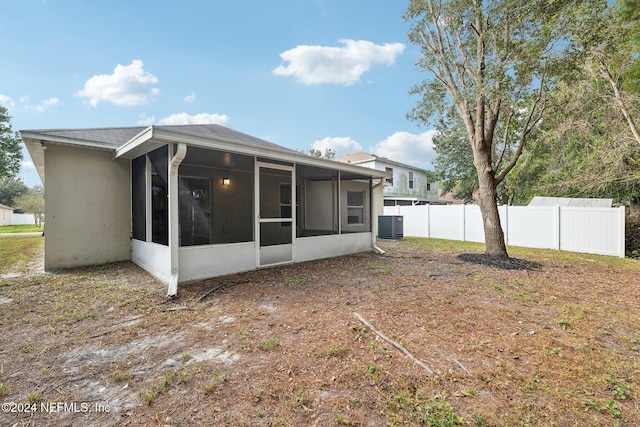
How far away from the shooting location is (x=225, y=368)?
249cm

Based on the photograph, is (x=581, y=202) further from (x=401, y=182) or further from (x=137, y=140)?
(x=137, y=140)

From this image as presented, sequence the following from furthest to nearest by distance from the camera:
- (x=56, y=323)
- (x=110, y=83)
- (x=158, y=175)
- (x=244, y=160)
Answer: (x=110, y=83) → (x=244, y=160) → (x=158, y=175) → (x=56, y=323)

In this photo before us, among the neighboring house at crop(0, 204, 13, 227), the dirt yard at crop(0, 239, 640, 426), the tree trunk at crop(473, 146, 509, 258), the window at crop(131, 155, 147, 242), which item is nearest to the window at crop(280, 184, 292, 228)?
the dirt yard at crop(0, 239, 640, 426)

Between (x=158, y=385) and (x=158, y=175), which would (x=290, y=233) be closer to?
(x=158, y=175)

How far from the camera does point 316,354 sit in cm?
273

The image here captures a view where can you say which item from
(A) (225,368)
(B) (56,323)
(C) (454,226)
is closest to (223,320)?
(A) (225,368)

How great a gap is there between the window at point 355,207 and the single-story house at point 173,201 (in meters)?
1.37

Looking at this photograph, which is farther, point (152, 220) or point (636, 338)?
point (152, 220)

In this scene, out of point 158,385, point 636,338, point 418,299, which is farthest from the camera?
point 418,299

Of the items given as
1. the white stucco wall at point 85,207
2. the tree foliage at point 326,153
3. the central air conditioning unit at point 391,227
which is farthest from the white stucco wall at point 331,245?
the tree foliage at point 326,153

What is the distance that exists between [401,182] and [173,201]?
63.6 feet

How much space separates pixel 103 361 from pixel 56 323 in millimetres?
1402

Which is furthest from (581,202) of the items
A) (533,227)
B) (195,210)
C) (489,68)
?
(195,210)

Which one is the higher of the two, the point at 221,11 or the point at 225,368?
the point at 221,11
